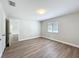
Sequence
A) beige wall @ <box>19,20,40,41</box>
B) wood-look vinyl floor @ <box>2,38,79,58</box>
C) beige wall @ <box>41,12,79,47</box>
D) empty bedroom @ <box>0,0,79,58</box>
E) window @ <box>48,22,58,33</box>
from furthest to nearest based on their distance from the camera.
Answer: beige wall @ <box>19,20,40,41</box>
window @ <box>48,22,58,33</box>
beige wall @ <box>41,12,79,47</box>
empty bedroom @ <box>0,0,79,58</box>
wood-look vinyl floor @ <box>2,38,79,58</box>

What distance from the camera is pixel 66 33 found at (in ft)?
15.0

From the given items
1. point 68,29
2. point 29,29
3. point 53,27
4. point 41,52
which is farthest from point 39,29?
point 41,52

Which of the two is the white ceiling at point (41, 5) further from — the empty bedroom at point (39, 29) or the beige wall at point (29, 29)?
the beige wall at point (29, 29)

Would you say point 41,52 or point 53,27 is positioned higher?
point 53,27

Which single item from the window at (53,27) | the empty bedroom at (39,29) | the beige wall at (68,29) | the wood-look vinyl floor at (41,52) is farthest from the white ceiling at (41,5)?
the window at (53,27)

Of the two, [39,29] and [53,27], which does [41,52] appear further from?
[39,29]

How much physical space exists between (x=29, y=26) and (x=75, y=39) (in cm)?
409

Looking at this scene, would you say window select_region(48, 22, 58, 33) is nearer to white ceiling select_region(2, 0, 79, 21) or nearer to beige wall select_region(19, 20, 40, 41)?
beige wall select_region(19, 20, 40, 41)

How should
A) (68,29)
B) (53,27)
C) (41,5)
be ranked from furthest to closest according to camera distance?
(53,27) → (68,29) → (41,5)

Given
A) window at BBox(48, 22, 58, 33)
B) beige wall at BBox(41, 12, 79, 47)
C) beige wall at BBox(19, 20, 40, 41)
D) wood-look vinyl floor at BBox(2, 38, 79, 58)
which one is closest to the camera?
wood-look vinyl floor at BBox(2, 38, 79, 58)

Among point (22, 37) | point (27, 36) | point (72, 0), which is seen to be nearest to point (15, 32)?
point (22, 37)

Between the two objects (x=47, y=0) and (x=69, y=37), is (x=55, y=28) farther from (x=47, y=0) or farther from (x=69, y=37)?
(x=47, y=0)

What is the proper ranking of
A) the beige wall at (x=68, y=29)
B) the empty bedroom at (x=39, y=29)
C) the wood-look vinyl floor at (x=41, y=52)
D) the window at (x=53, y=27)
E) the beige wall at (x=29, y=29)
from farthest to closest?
the beige wall at (x=29, y=29)
the window at (x=53, y=27)
the beige wall at (x=68, y=29)
the empty bedroom at (x=39, y=29)
the wood-look vinyl floor at (x=41, y=52)

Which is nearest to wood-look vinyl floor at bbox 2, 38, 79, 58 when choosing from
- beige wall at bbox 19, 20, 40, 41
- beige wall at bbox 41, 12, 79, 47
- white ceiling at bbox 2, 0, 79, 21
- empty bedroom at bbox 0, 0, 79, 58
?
empty bedroom at bbox 0, 0, 79, 58
